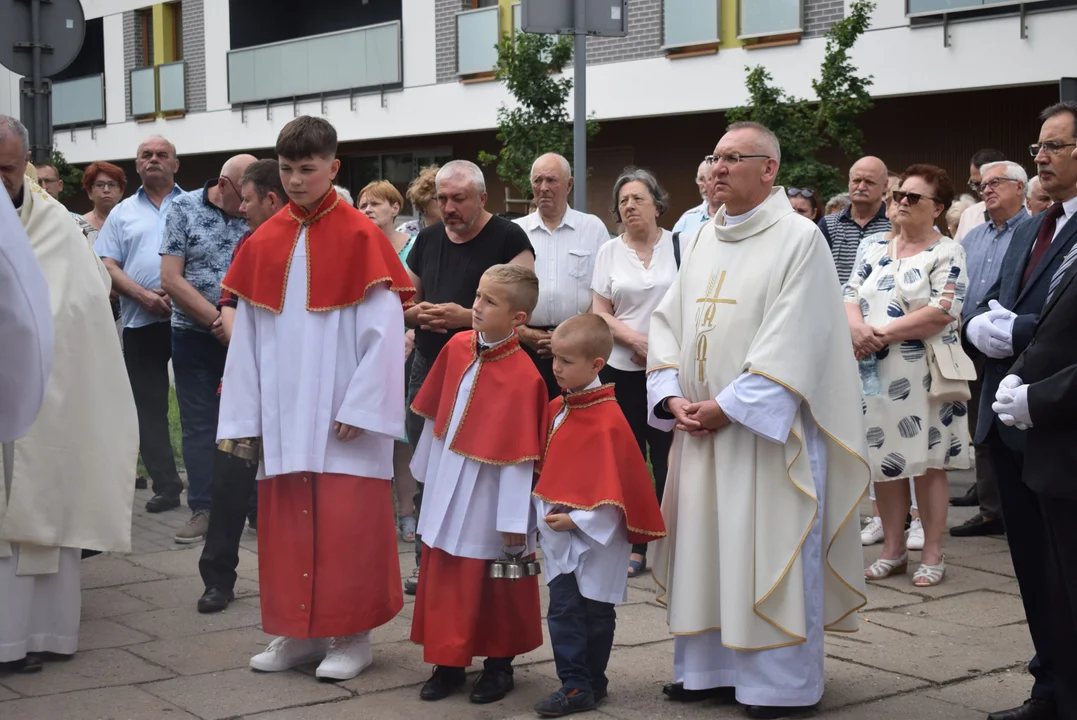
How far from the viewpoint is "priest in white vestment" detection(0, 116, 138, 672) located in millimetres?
5453

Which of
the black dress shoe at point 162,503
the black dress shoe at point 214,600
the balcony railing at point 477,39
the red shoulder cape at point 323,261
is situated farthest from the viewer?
the balcony railing at point 477,39

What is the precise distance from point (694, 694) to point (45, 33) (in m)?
6.16

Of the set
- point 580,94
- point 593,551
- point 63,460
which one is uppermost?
point 580,94

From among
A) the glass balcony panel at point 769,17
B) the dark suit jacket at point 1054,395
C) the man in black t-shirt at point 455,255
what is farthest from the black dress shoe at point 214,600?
the glass balcony panel at point 769,17

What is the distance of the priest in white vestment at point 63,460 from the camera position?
17.9ft

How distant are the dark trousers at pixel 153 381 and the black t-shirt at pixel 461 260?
300 centimetres

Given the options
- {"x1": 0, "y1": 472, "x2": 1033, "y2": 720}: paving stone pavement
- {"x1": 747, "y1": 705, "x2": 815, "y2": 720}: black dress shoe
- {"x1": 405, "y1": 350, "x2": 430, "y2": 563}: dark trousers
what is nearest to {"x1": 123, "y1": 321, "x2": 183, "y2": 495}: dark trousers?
{"x1": 0, "y1": 472, "x2": 1033, "y2": 720}: paving stone pavement

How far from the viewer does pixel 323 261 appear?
530cm

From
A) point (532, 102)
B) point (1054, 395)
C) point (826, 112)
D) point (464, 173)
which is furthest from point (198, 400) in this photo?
point (532, 102)

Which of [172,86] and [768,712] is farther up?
[172,86]

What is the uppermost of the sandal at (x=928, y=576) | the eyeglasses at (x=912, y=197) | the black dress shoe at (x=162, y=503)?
the eyeglasses at (x=912, y=197)

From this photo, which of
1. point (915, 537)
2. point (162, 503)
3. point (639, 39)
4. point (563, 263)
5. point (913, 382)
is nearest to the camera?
point (913, 382)

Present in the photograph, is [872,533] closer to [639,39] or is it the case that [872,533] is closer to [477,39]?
[639,39]

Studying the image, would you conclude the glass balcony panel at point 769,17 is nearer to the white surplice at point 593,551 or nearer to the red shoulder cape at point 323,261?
the red shoulder cape at point 323,261
